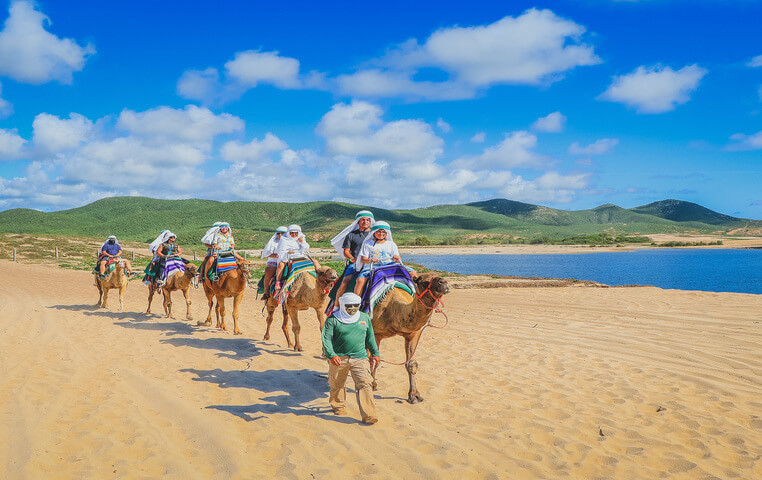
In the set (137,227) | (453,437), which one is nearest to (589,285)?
(453,437)

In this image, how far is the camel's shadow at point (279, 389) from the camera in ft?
21.3

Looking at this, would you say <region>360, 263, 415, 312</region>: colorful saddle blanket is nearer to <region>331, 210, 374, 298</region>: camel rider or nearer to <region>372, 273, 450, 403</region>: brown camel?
<region>372, 273, 450, 403</region>: brown camel

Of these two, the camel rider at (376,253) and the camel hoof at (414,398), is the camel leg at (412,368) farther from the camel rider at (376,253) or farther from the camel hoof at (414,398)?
the camel rider at (376,253)

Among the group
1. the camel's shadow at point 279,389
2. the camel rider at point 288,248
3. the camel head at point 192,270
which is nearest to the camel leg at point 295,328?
the camel rider at point 288,248

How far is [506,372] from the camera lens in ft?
28.9

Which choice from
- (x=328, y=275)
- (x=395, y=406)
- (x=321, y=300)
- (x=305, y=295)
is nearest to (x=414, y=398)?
(x=395, y=406)

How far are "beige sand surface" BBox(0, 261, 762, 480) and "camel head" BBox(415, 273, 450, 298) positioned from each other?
1723 mm

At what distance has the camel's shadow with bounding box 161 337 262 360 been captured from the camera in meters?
9.97

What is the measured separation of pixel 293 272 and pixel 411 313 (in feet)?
14.3

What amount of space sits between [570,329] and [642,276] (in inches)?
1146

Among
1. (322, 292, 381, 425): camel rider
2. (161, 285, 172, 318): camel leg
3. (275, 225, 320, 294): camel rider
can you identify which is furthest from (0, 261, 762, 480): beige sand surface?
(161, 285, 172, 318): camel leg

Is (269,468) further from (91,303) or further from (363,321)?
(91,303)

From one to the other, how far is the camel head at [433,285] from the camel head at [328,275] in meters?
2.57

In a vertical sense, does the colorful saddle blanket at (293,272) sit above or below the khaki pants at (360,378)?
above
